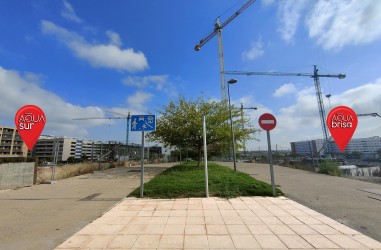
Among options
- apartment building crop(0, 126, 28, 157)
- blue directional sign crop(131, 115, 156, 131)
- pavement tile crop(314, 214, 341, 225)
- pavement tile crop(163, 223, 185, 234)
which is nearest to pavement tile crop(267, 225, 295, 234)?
pavement tile crop(314, 214, 341, 225)

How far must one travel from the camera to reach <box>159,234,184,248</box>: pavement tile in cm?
370

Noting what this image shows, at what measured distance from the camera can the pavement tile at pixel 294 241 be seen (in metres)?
3.65

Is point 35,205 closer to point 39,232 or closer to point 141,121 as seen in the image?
point 39,232

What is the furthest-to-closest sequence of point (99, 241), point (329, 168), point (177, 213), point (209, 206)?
point (329, 168) → point (209, 206) → point (177, 213) → point (99, 241)

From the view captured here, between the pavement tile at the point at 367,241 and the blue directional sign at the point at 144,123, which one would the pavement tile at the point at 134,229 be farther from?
the pavement tile at the point at 367,241

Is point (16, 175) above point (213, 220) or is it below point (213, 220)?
above

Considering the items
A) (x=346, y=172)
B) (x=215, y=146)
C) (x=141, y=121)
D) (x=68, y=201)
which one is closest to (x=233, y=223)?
(x=141, y=121)

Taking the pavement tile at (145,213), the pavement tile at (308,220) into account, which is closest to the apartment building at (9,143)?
the pavement tile at (145,213)

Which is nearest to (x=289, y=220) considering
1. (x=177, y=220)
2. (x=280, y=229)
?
(x=280, y=229)

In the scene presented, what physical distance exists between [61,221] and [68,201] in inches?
86.9

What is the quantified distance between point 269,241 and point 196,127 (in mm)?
11466

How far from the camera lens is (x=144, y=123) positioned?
25.6ft

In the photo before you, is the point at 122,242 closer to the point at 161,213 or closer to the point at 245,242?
the point at 161,213

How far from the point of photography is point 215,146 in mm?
16953
